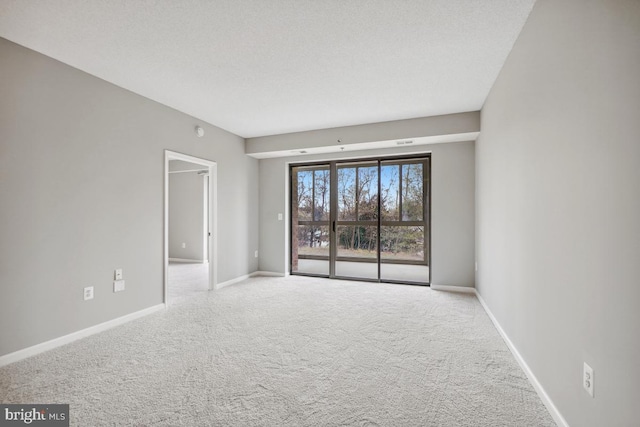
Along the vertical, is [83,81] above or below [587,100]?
above

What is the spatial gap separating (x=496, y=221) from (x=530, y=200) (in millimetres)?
1054

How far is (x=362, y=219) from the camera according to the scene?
203 inches

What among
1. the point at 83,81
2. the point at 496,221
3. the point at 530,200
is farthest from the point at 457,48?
the point at 83,81

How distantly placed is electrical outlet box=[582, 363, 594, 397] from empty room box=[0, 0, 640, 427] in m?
0.01

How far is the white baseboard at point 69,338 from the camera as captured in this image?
7.61 feet

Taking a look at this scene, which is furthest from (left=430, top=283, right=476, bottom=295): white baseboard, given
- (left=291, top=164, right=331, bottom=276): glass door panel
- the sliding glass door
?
(left=291, top=164, right=331, bottom=276): glass door panel

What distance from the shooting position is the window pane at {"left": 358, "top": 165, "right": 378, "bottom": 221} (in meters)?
5.07

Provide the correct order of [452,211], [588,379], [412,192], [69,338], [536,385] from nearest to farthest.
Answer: [588,379] < [536,385] < [69,338] < [452,211] < [412,192]

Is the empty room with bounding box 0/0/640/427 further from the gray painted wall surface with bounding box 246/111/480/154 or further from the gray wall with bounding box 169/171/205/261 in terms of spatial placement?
the gray wall with bounding box 169/171/205/261

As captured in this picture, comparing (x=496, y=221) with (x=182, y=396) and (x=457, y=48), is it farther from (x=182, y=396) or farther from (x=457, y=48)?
(x=182, y=396)

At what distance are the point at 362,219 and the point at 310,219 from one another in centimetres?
101

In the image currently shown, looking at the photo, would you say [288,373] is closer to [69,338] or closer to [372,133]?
[69,338]

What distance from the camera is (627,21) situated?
1.08 m

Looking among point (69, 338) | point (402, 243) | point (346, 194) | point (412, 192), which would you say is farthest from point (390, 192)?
point (69, 338)
